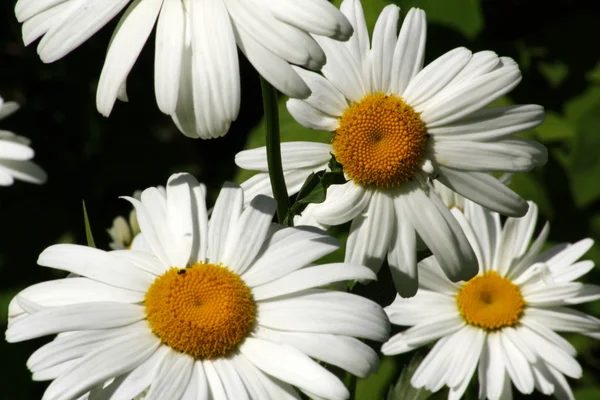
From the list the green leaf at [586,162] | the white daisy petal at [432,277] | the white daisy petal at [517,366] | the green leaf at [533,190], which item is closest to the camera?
the white daisy petal at [517,366]

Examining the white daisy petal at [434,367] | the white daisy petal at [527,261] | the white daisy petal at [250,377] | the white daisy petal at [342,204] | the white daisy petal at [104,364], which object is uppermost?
the white daisy petal at [342,204]

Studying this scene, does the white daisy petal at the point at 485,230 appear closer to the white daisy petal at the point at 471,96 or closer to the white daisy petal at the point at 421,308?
the white daisy petal at the point at 421,308

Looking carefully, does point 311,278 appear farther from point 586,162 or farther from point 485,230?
point 586,162

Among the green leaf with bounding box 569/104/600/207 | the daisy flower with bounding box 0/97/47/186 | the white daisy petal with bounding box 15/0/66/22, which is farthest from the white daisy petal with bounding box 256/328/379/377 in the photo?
the green leaf with bounding box 569/104/600/207

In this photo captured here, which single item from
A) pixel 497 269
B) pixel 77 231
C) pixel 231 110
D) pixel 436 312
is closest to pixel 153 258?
pixel 231 110

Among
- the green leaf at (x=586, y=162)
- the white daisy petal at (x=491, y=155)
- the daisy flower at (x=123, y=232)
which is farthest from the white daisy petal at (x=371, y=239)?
the green leaf at (x=586, y=162)

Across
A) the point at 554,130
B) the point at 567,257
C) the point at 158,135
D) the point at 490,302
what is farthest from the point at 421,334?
the point at 158,135

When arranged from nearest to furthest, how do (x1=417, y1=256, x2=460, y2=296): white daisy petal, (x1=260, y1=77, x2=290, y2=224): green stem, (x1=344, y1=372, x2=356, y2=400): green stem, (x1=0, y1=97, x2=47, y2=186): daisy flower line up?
(x1=260, y1=77, x2=290, y2=224): green stem, (x1=344, y1=372, x2=356, y2=400): green stem, (x1=417, y1=256, x2=460, y2=296): white daisy petal, (x1=0, y1=97, x2=47, y2=186): daisy flower

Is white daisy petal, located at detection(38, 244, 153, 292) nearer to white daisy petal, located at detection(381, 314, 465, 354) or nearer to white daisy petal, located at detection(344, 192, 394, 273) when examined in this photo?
white daisy petal, located at detection(344, 192, 394, 273)
